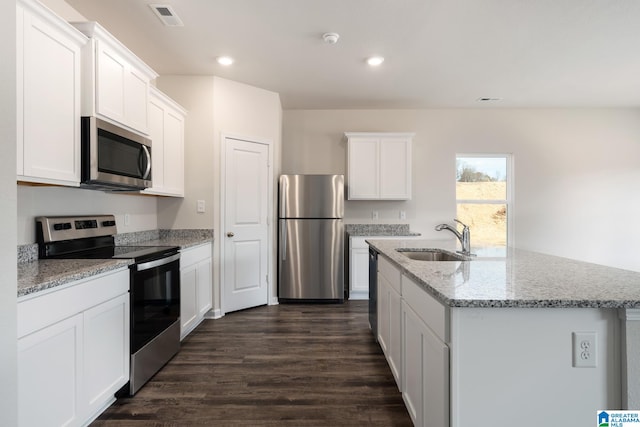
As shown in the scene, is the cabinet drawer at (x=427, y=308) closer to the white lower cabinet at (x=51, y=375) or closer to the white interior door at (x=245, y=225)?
the white lower cabinet at (x=51, y=375)

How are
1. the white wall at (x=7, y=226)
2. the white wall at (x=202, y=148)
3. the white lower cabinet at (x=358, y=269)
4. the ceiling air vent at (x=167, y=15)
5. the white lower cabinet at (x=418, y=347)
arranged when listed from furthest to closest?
the white lower cabinet at (x=358, y=269), the white wall at (x=202, y=148), the ceiling air vent at (x=167, y=15), the white lower cabinet at (x=418, y=347), the white wall at (x=7, y=226)

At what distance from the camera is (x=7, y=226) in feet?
2.97

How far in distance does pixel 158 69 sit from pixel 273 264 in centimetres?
257

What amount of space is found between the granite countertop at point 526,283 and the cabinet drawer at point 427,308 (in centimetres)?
5

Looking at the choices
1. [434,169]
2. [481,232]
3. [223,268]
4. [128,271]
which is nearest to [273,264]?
[223,268]

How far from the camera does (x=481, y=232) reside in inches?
189

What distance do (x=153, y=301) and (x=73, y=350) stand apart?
2.14 ft

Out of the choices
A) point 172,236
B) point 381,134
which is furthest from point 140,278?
point 381,134

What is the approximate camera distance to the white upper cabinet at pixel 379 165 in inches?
171

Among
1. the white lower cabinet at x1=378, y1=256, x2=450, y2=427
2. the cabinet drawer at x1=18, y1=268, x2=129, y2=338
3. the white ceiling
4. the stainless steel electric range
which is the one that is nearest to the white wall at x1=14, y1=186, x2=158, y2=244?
the stainless steel electric range

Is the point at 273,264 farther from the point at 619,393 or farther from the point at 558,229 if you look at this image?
the point at 558,229

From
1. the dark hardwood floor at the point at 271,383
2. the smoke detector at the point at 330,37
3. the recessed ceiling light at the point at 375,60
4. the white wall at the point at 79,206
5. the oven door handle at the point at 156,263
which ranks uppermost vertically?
the recessed ceiling light at the point at 375,60

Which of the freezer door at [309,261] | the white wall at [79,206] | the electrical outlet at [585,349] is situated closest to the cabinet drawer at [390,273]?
the electrical outlet at [585,349]

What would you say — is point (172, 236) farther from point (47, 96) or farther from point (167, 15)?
point (167, 15)
